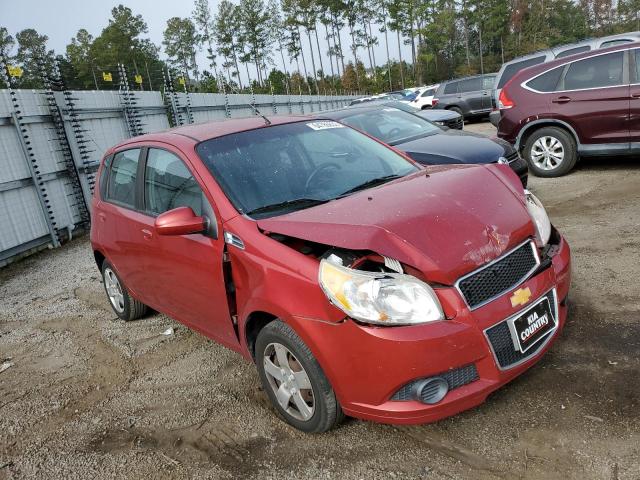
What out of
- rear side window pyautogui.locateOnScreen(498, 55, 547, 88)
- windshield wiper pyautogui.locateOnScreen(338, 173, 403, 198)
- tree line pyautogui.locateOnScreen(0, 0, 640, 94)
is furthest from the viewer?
tree line pyautogui.locateOnScreen(0, 0, 640, 94)

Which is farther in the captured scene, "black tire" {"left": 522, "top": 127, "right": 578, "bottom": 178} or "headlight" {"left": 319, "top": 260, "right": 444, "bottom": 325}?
"black tire" {"left": 522, "top": 127, "right": 578, "bottom": 178}

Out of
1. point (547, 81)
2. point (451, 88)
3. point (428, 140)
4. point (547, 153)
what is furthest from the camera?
point (451, 88)

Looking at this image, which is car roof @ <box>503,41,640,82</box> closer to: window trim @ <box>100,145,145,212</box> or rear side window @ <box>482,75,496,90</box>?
window trim @ <box>100,145,145,212</box>

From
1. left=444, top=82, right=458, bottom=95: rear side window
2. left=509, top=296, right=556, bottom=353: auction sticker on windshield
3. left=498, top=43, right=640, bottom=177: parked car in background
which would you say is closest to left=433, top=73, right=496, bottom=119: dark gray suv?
left=444, top=82, right=458, bottom=95: rear side window

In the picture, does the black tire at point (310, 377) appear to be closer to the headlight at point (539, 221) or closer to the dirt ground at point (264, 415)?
the dirt ground at point (264, 415)

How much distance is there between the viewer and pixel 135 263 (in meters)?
4.06

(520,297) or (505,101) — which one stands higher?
(505,101)

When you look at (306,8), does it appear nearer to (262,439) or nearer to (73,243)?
(73,243)

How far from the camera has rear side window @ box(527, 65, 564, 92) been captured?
757 cm

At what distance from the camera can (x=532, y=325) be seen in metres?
2.54

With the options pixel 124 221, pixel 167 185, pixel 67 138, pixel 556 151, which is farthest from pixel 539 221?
pixel 67 138

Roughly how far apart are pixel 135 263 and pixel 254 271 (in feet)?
5.70

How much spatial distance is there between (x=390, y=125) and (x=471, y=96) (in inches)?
485

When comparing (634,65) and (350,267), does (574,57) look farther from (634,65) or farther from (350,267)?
(350,267)
